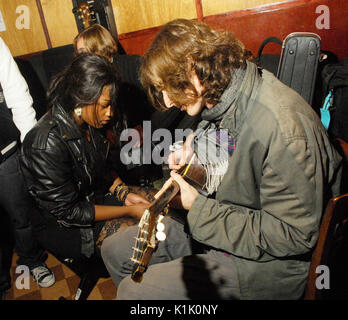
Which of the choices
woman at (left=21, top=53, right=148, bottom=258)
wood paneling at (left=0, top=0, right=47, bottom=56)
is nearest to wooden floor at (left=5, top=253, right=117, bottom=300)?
woman at (left=21, top=53, right=148, bottom=258)

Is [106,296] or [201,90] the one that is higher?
[201,90]

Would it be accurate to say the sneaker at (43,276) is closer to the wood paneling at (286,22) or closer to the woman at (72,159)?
the woman at (72,159)

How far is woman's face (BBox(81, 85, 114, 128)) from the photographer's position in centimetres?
187

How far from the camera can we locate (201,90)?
1.40 meters

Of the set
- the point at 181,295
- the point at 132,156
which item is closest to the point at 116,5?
the point at 132,156

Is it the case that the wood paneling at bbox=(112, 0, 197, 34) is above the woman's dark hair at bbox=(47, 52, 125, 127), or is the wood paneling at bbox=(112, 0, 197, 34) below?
above

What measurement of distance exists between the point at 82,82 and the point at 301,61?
5.69 feet

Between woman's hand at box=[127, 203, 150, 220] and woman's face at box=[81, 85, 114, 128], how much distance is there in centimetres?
63

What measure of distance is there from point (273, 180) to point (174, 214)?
79 cm

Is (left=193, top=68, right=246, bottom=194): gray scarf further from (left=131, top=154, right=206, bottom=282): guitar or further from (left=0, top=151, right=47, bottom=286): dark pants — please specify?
(left=0, top=151, right=47, bottom=286): dark pants

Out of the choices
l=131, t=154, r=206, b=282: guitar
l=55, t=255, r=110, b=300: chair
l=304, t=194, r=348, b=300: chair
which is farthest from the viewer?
l=55, t=255, r=110, b=300: chair

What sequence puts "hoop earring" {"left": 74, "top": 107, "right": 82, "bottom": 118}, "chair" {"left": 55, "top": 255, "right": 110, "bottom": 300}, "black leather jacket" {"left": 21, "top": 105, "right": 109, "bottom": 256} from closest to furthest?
"black leather jacket" {"left": 21, "top": 105, "right": 109, "bottom": 256} → "hoop earring" {"left": 74, "top": 107, "right": 82, "bottom": 118} → "chair" {"left": 55, "top": 255, "right": 110, "bottom": 300}

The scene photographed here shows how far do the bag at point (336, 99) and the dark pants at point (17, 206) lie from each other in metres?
2.62

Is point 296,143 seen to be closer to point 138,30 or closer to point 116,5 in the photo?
point 138,30
